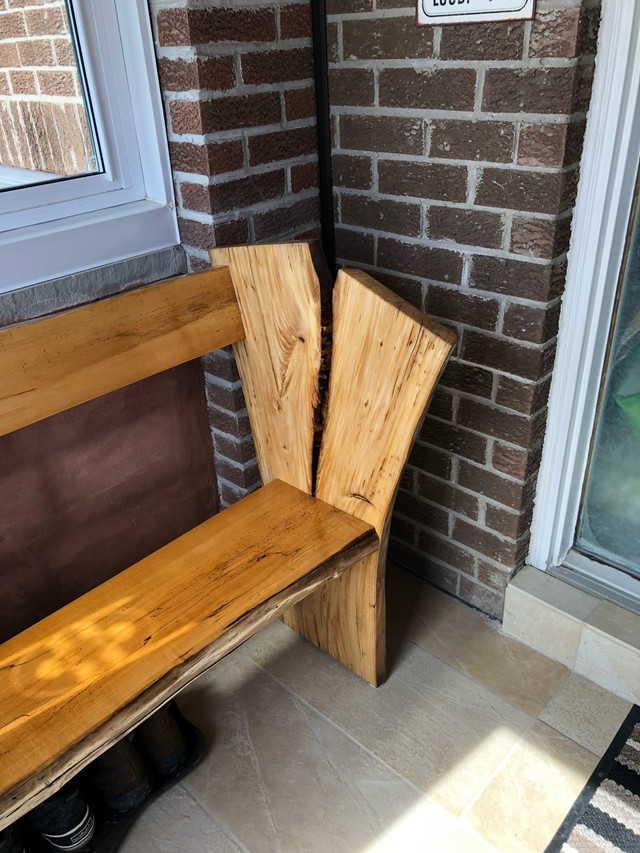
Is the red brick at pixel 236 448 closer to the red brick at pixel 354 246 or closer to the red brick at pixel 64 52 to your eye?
the red brick at pixel 354 246

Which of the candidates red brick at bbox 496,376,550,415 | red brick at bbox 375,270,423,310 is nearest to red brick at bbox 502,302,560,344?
red brick at bbox 496,376,550,415

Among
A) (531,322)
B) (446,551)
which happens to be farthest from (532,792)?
(531,322)

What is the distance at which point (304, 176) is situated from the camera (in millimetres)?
1654

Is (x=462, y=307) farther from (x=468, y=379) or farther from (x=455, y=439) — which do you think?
(x=455, y=439)

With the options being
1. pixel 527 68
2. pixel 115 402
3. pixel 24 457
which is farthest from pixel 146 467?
pixel 527 68

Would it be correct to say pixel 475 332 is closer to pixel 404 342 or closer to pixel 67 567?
pixel 404 342

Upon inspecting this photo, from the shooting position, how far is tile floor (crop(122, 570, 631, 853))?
1.38 meters

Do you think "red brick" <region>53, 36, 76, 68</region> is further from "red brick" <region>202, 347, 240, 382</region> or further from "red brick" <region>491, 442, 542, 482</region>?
"red brick" <region>491, 442, 542, 482</region>

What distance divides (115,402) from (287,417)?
1.33 ft

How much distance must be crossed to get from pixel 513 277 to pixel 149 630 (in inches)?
39.5

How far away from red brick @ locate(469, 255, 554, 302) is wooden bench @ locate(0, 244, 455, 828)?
0.32 metres

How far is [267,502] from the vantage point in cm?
156

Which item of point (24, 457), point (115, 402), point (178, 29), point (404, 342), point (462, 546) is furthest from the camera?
point (462, 546)

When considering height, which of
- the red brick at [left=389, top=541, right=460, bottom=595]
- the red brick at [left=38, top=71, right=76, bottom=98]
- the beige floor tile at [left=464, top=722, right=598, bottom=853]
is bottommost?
the beige floor tile at [left=464, top=722, right=598, bottom=853]
